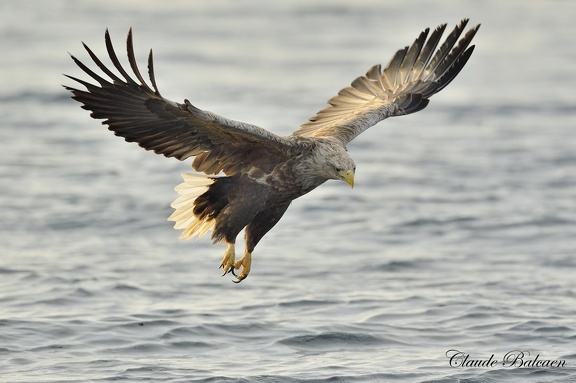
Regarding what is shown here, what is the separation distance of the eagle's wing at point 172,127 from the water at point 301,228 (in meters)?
1.33

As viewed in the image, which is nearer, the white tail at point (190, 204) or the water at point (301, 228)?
the white tail at point (190, 204)

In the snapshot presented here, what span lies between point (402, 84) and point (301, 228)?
8.68ft

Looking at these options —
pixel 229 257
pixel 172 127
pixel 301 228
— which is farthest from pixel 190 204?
pixel 301 228

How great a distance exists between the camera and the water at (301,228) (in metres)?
8.23

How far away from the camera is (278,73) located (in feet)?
56.1

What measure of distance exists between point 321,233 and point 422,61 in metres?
2.62

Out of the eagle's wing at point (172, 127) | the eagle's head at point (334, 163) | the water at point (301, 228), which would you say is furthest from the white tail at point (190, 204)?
the water at point (301, 228)

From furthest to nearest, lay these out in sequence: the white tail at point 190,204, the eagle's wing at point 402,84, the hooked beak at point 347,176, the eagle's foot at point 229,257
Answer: the eagle's wing at point 402,84, the white tail at point 190,204, the eagle's foot at point 229,257, the hooked beak at point 347,176

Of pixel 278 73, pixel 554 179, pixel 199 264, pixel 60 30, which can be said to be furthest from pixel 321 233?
pixel 60 30

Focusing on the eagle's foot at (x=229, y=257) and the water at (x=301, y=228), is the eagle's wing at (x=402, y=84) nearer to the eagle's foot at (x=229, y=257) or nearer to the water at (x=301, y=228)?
the eagle's foot at (x=229, y=257)

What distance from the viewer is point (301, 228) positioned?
37.8 ft

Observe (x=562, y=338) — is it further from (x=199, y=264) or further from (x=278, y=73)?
(x=278, y=73)

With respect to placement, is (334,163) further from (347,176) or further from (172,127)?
(172,127)

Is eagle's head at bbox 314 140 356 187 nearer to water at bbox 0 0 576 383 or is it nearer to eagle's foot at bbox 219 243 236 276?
eagle's foot at bbox 219 243 236 276
